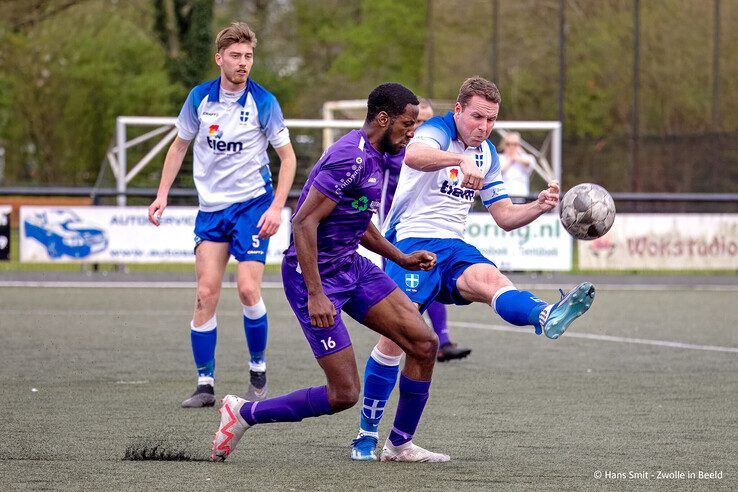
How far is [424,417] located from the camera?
23.4 feet

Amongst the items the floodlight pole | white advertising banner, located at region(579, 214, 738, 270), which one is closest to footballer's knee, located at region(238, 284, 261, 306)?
white advertising banner, located at region(579, 214, 738, 270)

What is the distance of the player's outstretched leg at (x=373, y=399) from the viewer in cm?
586

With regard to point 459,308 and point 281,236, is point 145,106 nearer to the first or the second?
point 281,236

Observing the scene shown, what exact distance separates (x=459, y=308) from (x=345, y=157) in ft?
31.5

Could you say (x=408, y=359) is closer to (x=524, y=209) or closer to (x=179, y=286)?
(x=524, y=209)

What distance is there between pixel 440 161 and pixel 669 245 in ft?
42.1

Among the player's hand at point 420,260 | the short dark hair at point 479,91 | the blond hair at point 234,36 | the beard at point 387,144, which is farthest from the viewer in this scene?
the blond hair at point 234,36

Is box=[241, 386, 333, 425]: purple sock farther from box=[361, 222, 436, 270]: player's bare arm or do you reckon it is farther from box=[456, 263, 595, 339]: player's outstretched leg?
box=[456, 263, 595, 339]: player's outstretched leg

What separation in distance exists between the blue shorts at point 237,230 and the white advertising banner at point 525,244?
9.86 m

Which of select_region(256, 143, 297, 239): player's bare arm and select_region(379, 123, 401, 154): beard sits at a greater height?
select_region(379, 123, 401, 154): beard

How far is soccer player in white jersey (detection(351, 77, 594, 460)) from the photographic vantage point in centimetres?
586

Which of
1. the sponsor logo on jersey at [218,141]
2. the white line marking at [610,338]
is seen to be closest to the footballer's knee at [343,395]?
the sponsor logo on jersey at [218,141]

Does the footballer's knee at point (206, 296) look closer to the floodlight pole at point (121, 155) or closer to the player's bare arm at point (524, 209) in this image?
the player's bare arm at point (524, 209)

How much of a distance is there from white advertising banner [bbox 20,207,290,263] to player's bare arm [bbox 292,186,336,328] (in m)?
11.7
